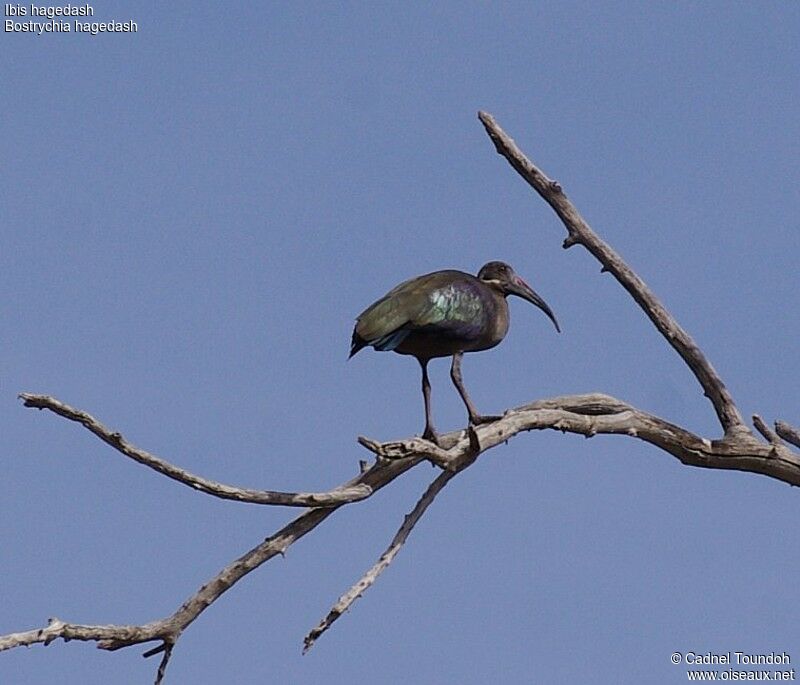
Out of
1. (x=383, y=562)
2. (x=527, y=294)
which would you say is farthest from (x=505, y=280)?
(x=383, y=562)

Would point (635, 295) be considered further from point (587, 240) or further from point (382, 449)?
point (382, 449)

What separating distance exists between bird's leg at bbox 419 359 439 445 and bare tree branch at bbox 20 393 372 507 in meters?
0.94

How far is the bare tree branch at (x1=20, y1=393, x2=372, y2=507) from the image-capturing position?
10.1 metres

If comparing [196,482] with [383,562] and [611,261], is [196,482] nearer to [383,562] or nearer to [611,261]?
[383,562]

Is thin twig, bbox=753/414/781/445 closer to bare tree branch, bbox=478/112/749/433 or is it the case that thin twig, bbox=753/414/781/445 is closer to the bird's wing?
bare tree branch, bbox=478/112/749/433

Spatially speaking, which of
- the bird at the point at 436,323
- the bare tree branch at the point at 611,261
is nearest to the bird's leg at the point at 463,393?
the bird at the point at 436,323

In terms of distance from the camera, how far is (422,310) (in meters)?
11.7

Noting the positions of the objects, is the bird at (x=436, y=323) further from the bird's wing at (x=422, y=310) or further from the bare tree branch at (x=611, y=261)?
the bare tree branch at (x=611, y=261)

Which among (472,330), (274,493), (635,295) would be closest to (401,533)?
(274,493)

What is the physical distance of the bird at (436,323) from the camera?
1159 cm

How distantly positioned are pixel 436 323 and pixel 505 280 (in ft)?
4.68

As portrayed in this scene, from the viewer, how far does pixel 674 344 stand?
1250cm

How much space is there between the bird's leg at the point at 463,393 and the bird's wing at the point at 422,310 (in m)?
0.29

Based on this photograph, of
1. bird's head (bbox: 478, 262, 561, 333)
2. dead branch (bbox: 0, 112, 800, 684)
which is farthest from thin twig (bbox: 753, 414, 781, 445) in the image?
bird's head (bbox: 478, 262, 561, 333)
